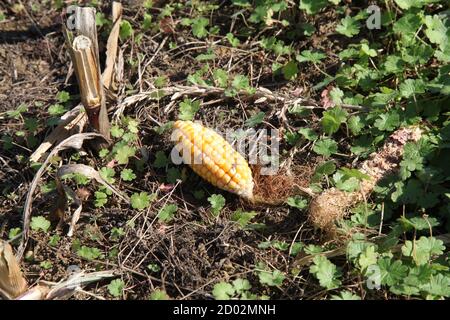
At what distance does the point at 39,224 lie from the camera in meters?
3.22

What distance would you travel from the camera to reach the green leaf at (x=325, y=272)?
2799 millimetres

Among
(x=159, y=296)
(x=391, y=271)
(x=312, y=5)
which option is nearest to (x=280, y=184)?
(x=391, y=271)

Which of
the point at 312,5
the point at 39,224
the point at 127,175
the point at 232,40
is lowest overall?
the point at 39,224

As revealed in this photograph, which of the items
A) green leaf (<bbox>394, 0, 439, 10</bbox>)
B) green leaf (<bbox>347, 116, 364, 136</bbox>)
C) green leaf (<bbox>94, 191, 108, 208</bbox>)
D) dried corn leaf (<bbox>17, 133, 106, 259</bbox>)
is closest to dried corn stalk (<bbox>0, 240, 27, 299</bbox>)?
dried corn leaf (<bbox>17, 133, 106, 259</bbox>)

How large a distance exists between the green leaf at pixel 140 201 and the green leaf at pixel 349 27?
60.4 inches

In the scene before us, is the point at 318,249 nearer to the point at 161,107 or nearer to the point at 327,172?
the point at 327,172

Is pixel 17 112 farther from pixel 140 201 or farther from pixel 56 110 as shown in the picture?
pixel 140 201

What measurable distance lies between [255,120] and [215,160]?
48 centimetres

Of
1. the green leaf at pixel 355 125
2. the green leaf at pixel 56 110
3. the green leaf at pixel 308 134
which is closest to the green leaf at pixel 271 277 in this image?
the green leaf at pixel 308 134

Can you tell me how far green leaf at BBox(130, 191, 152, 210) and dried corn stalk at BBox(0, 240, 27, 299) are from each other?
64 cm

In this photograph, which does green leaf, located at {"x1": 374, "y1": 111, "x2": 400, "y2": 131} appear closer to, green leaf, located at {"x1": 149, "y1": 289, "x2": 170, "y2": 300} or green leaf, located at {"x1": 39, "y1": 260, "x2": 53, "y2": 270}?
green leaf, located at {"x1": 149, "y1": 289, "x2": 170, "y2": 300}

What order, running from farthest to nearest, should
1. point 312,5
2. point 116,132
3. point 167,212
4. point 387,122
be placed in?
point 312,5 < point 116,132 < point 387,122 < point 167,212
